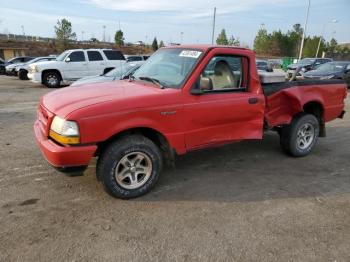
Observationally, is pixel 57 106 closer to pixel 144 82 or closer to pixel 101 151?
pixel 101 151

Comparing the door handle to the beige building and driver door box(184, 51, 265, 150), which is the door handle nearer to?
driver door box(184, 51, 265, 150)

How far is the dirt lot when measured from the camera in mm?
3055

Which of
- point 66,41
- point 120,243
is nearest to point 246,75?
point 120,243

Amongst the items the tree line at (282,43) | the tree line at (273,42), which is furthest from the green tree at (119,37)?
the tree line at (282,43)

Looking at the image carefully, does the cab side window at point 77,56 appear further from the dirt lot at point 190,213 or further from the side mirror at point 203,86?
the side mirror at point 203,86

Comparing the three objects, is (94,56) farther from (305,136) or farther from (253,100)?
(253,100)

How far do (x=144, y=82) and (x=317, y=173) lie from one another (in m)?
3.03

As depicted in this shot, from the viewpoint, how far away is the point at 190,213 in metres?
3.73

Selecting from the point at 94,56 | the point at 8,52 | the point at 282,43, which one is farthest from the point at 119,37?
the point at 94,56

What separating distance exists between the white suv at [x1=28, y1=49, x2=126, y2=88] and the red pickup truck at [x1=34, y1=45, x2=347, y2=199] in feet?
39.5

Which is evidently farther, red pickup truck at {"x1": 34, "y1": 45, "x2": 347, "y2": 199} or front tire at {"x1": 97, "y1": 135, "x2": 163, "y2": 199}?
front tire at {"x1": 97, "y1": 135, "x2": 163, "y2": 199}

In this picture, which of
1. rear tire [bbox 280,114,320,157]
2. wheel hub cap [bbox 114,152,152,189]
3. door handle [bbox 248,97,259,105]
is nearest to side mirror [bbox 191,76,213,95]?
door handle [bbox 248,97,259,105]

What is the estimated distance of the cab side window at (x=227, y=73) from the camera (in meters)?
4.42

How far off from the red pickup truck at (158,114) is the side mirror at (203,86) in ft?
0.04
